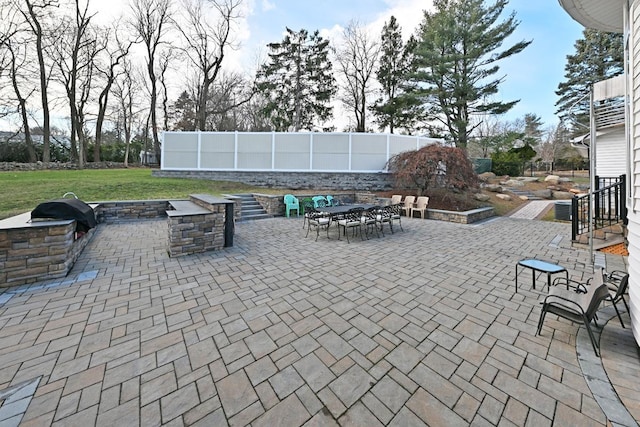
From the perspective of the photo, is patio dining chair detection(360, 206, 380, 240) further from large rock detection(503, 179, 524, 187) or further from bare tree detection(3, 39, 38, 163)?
bare tree detection(3, 39, 38, 163)

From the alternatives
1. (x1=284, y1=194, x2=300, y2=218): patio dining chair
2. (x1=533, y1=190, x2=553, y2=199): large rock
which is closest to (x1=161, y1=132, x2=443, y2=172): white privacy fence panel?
(x1=284, y1=194, x2=300, y2=218): patio dining chair

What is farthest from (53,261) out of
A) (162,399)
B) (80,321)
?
(162,399)

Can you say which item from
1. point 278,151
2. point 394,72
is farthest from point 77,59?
point 394,72

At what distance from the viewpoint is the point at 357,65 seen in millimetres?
20875

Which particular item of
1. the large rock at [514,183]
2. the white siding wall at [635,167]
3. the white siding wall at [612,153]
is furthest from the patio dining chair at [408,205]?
the large rock at [514,183]

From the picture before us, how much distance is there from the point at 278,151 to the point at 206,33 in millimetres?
12798

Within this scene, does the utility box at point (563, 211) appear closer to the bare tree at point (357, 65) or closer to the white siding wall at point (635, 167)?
the white siding wall at point (635, 167)

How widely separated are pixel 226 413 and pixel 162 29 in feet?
85.8

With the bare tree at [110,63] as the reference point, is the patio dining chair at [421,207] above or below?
below

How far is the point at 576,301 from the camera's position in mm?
2625

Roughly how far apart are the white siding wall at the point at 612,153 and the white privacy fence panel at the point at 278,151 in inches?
298

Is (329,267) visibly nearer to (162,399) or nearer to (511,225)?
(162,399)

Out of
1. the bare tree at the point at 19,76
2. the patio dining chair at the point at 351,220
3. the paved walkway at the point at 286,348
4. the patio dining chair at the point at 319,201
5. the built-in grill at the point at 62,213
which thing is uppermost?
the bare tree at the point at 19,76

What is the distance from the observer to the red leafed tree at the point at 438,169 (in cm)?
1025
